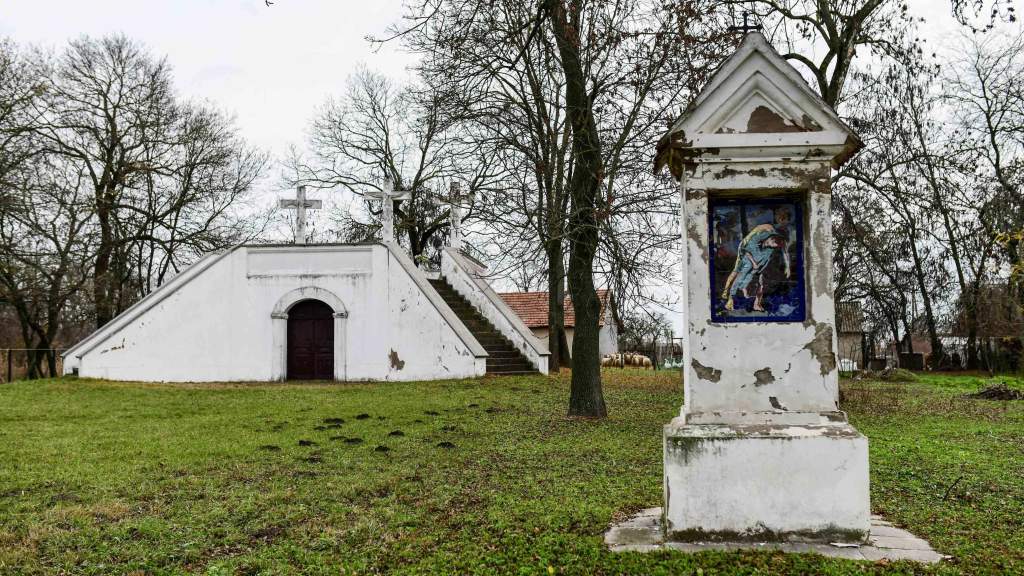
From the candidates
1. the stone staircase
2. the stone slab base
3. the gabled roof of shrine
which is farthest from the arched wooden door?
the gabled roof of shrine

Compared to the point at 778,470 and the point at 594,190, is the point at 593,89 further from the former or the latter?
the point at 778,470

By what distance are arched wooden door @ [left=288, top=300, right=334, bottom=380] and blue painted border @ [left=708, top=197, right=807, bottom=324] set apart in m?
15.1

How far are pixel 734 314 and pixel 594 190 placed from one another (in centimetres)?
622

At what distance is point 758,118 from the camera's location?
4824 millimetres

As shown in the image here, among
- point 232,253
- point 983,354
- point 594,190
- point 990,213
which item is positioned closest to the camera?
point 594,190

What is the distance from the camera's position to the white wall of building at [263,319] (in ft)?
59.9

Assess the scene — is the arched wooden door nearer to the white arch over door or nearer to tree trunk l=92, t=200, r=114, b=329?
the white arch over door

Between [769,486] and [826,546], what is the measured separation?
1.51ft

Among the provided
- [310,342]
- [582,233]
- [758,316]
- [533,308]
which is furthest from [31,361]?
[758,316]

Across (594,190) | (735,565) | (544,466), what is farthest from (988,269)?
(735,565)

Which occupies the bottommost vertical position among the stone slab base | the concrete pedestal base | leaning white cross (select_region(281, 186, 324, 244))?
the stone slab base

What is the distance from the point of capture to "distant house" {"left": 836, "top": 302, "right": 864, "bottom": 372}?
31266 mm

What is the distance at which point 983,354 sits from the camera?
27.5m

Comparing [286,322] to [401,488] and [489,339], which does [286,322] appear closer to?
[489,339]
